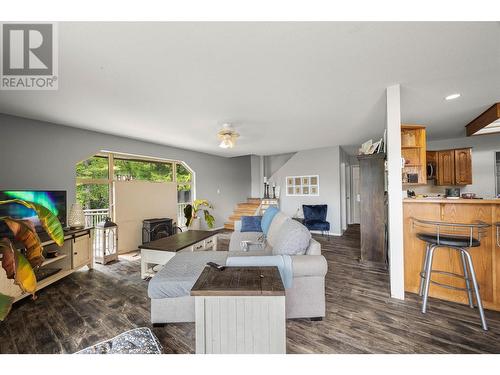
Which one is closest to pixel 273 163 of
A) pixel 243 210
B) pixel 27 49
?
pixel 243 210

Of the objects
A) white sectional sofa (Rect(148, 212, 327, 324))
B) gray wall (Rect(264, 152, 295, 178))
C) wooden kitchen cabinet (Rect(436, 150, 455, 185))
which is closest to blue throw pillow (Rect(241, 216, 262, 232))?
white sectional sofa (Rect(148, 212, 327, 324))

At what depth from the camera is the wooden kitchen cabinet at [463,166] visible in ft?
13.6

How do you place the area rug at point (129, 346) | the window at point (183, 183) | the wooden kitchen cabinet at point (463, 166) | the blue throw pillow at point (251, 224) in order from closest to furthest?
the area rug at point (129, 346), the blue throw pillow at point (251, 224), the wooden kitchen cabinet at point (463, 166), the window at point (183, 183)

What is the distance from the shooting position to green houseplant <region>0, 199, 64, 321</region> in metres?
1.04

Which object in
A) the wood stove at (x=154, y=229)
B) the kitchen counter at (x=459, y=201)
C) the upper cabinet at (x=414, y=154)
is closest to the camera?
the kitchen counter at (x=459, y=201)

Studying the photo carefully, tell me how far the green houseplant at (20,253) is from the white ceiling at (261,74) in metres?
1.26

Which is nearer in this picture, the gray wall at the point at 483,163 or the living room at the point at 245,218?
the living room at the point at 245,218

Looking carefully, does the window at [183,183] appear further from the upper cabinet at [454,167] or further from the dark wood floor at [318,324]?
the upper cabinet at [454,167]

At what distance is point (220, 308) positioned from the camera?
118 cm

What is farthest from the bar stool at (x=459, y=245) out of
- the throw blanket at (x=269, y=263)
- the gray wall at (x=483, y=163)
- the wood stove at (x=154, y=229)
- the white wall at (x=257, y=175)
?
the white wall at (x=257, y=175)

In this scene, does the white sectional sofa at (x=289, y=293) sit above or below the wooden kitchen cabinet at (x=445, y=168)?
below
